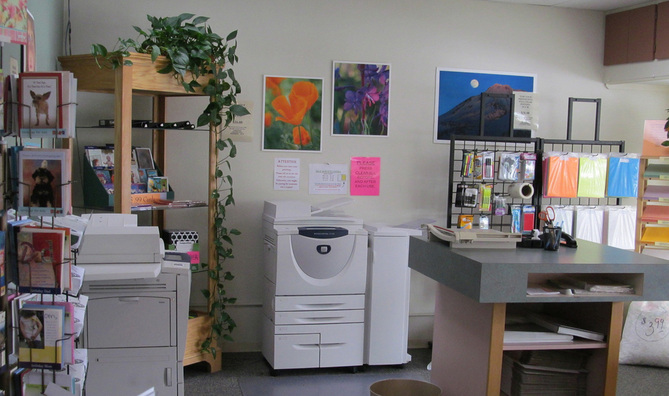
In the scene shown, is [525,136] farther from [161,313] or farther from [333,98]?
[161,313]

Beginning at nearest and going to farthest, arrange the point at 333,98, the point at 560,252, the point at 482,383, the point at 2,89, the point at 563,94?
the point at 2,89 → the point at 482,383 → the point at 560,252 → the point at 333,98 → the point at 563,94

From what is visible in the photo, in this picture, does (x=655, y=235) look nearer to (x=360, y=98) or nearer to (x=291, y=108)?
(x=360, y=98)

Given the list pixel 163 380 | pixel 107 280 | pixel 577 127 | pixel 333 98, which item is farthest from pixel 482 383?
pixel 577 127

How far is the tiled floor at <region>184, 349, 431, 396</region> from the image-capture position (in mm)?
3842

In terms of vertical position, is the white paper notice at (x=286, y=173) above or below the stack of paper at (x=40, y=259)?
above

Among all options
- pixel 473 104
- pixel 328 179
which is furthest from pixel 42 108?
pixel 473 104

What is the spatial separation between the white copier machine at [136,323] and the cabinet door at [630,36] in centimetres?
362

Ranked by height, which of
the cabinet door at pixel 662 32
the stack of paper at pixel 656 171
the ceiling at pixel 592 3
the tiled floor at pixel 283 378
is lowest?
the tiled floor at pixel 283 378

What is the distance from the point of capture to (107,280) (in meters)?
2.73

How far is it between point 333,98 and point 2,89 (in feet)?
10.1

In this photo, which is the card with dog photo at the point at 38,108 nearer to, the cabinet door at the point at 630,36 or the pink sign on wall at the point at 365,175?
the pink sign on wall at the point at 365,175

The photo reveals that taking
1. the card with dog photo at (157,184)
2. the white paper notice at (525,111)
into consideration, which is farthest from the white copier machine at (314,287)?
the white paper notice at (525,111)

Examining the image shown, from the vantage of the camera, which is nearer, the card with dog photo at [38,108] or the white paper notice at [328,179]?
the card with dog photo at [38,108]

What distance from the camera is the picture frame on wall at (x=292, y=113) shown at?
4.42 meters
